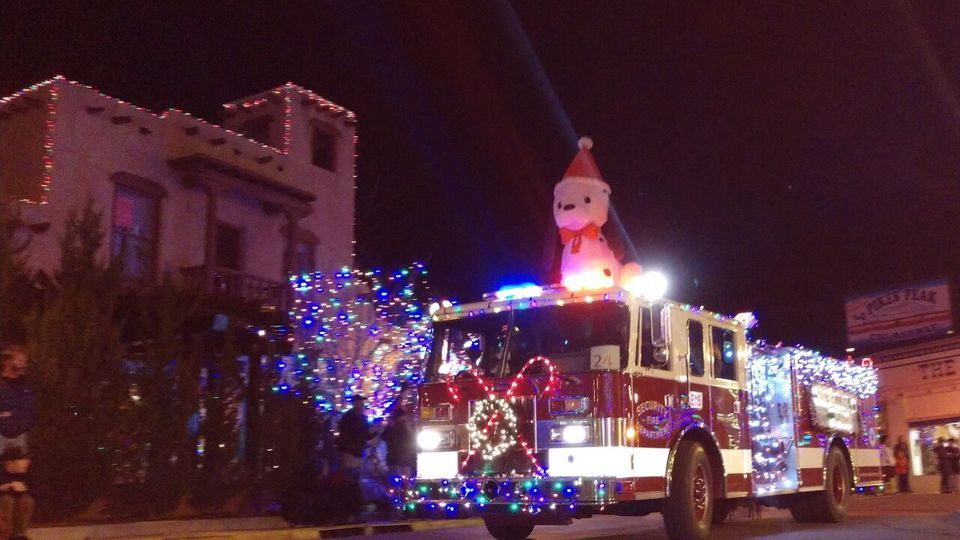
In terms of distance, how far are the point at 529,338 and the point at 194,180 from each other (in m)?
13.0

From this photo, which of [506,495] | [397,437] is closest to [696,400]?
[506,495]

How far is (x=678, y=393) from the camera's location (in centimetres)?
989

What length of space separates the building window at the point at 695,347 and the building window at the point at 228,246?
13927 mm

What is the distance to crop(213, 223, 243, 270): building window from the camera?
21969mm

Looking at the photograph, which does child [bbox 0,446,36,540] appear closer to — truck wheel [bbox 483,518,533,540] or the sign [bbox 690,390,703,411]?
truck wheel [bbox 483,518,533,540]

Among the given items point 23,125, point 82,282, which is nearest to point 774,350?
point 82,282

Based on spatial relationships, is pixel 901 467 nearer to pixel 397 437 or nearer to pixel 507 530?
pixel 397 437

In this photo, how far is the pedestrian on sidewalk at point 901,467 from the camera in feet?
90.7

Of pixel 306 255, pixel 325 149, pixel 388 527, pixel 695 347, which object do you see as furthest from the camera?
pixel 325 149

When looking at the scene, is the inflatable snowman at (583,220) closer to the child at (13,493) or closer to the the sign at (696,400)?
the the sign at (696,400)

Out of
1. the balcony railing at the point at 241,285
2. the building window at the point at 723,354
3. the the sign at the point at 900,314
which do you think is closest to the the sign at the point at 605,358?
the building window at the point at 723,354

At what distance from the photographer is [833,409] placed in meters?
14.3

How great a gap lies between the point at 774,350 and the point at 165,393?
26.0 feet

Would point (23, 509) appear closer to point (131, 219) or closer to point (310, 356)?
point (310, 356)
